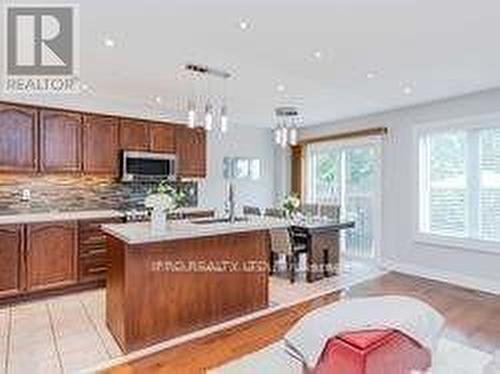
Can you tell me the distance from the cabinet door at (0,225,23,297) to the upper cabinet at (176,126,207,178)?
8.42 feet

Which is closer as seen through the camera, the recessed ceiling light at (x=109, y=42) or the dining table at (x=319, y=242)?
the recessed ceiling light at (x=109, y=42)

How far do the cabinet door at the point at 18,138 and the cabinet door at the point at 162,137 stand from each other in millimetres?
1649

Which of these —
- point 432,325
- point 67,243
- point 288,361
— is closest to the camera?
point 432,325

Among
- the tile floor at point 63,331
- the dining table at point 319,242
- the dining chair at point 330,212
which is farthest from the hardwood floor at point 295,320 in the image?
the dining chair at point 330,212

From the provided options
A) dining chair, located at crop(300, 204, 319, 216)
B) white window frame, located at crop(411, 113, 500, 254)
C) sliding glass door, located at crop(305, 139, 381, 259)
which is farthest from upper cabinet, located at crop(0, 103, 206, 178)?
white window frame, located at crop(411, 113, 500, 254)

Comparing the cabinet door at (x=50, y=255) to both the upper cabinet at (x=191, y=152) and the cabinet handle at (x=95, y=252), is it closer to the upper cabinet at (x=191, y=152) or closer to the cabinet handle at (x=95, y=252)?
the cabinet handle at (x=95, y=252)

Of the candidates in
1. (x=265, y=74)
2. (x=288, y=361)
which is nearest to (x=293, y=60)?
(x=265, y=74)

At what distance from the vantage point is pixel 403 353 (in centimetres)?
211

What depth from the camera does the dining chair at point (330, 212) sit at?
602 centimetres

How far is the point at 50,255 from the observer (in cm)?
468

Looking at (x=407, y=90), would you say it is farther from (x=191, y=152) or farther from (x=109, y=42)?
(x=109, y=42)

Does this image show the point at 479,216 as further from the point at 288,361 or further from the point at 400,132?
the point at 288,361

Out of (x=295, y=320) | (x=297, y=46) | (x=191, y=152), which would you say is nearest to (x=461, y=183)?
(x=295, y=320)

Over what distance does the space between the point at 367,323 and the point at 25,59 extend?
12.2 ft
